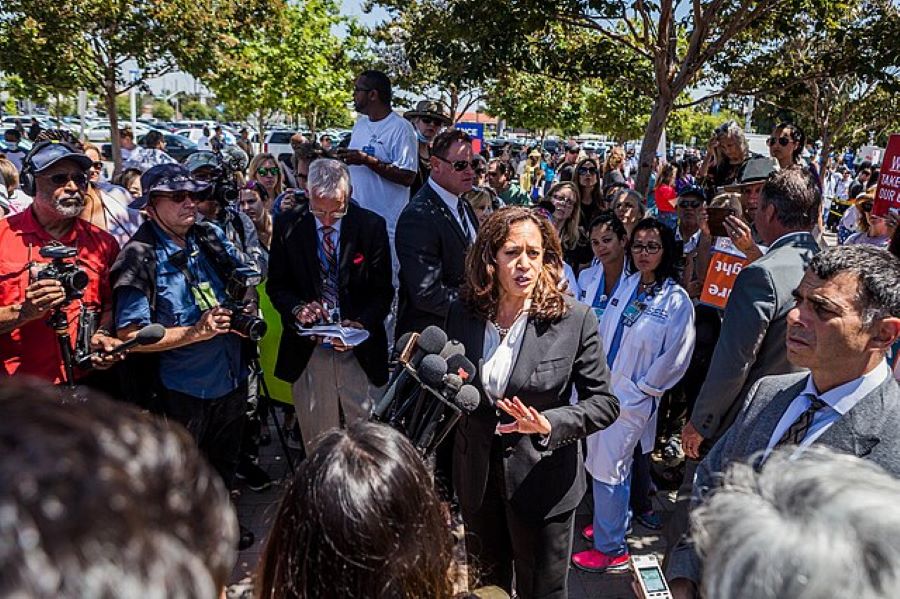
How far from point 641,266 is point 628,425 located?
943 millimetres

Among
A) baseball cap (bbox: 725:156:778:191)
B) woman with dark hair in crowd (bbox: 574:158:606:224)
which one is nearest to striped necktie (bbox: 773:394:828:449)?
baseball cap (bbox: 725:156:778:191)

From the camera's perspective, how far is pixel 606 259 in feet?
14.5

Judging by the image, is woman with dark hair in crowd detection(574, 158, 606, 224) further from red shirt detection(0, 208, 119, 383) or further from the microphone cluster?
the microphone cluster

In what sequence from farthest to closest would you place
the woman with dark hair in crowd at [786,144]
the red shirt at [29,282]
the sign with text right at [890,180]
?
the woman with dark hair in crowd at [786,144] → the sign with text right at [890,180] → the red shirt at [29,282]

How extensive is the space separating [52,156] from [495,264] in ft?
7.48

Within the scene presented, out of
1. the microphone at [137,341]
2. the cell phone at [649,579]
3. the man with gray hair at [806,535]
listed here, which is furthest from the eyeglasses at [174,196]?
the man with gray hair at [806,535]

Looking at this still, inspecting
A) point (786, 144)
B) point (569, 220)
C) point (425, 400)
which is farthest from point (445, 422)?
point (786, 144)

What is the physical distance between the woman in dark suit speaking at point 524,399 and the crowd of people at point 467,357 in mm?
11

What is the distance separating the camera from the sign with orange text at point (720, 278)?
432cm

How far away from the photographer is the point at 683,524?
2.74 m

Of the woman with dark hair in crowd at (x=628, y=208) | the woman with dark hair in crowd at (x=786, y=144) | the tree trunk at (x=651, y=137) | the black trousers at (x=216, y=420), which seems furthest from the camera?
the tree trunk at (x=651, y=137)

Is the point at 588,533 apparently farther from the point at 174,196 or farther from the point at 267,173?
the point at 267,173

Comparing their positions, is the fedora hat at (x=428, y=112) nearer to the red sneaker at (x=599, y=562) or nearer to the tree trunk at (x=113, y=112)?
the red sneaker at (x=599, y=562)

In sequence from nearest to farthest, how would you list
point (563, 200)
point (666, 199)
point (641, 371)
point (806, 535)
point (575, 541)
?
point (806, 535) → point (641, 371) → point (575, 541) → point (563, 200) → point (666, 199)
